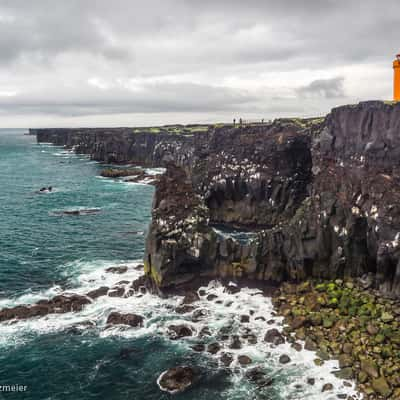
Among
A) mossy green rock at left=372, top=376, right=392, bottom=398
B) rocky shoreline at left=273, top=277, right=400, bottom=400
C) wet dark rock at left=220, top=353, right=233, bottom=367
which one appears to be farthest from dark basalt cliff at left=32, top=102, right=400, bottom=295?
wet dark rock at left=220, top=353, right=233, bottom=367

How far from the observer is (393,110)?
47312 millimetres

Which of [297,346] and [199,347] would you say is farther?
[199,347]

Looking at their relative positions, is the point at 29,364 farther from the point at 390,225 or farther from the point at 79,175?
the point at 79,175

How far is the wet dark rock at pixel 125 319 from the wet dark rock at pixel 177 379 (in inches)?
373

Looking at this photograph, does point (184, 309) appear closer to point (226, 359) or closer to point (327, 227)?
point (226, 359)

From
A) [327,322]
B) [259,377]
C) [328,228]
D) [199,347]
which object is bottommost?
[259,377]

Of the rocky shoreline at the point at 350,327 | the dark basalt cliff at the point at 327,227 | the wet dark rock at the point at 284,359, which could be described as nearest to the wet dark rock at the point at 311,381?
the rocky shoreline at the point at 350,327

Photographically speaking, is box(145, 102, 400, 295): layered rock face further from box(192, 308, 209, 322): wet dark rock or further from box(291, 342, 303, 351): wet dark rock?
box(291, 342, 303, 351): wet dark rock

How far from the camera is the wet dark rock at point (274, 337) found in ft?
130

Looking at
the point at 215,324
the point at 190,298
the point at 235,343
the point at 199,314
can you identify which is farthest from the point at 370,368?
the point at 190,298

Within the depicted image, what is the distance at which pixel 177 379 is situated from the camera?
113ft

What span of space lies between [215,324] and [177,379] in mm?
10020

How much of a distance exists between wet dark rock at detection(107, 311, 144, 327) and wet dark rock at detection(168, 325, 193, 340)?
3.90 metres

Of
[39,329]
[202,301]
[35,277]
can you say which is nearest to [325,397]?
[202,301]
